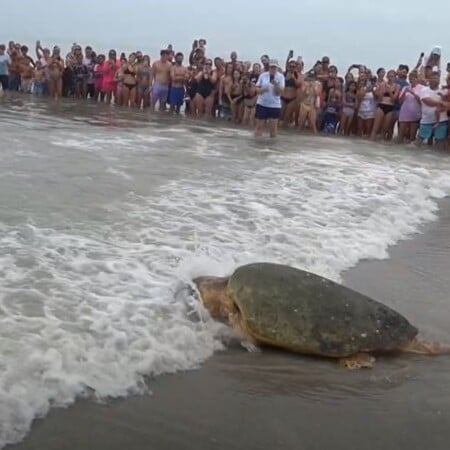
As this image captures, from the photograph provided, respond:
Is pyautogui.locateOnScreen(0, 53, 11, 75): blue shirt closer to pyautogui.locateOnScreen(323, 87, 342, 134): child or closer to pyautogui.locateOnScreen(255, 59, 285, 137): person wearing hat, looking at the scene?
pyautogui.locateOnScreen(255, 59, 285, 137): person wearing hat

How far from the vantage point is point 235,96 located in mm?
14938

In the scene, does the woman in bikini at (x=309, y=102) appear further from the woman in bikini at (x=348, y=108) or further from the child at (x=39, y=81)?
the child at (x=39, y=81)

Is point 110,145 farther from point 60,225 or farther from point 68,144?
point 60,225

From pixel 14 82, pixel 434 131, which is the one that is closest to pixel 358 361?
pixel 434 131

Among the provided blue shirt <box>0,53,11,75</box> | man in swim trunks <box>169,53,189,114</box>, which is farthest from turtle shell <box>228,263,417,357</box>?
blue shirt <box>0,53,11,75</box>

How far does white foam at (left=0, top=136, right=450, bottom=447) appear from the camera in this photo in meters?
3.36

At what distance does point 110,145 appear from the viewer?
33.6 feet

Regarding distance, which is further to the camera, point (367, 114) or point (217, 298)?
point (367, 114)

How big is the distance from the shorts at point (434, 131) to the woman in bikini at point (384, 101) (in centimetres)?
75

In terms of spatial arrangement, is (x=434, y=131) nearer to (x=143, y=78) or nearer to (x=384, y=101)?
(x=384, y=101)

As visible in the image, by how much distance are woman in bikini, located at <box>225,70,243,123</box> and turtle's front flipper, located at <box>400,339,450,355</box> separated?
1131 centimetres

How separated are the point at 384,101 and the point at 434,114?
1028 millimetres

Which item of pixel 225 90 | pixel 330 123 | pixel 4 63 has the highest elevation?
pixel 225 90

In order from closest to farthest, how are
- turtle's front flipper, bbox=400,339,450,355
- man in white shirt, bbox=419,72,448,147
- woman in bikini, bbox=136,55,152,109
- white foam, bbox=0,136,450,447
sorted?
white foam, bbox=0,136,450,447 < turtle's front flipper, bbox=400,339,450,355 < man in white shirt, bbox=419,72,448,147 < woman in bikini, bbox=136,55,152,109
